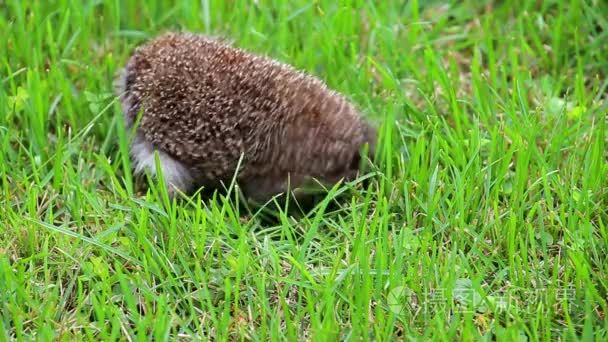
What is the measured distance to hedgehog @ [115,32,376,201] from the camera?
4523 millimetres

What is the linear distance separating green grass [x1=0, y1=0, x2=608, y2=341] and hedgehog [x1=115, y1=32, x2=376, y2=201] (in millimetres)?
142

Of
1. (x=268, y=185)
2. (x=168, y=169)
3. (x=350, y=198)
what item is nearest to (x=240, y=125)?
(x=268, y=185)

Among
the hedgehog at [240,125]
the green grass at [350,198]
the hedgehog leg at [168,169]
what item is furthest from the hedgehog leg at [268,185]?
the hedgehog leg at [168,169]

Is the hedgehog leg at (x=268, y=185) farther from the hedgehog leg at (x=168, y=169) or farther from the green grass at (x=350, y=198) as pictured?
the hedgehog leg at (x=168, y=169)

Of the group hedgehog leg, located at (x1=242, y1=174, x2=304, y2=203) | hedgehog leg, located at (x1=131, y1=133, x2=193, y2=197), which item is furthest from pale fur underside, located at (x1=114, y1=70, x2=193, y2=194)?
Answer: hedgehog leg, located at (x1=242, y1=174, x2=304, y2=203)

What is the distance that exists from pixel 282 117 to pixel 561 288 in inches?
59.0

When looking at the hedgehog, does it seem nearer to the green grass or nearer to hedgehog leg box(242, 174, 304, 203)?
hedgehog leg box(242, 174, 304, 203)

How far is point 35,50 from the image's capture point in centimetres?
526

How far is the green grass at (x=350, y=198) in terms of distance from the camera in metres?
3.92

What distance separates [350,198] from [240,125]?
2.18ft

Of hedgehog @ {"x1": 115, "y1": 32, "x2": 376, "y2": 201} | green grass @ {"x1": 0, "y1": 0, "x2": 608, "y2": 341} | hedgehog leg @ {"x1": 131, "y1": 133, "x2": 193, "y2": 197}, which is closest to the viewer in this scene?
green grass @ {"x1": 0, "y1": 0, "x2": 608, "y2": 341}

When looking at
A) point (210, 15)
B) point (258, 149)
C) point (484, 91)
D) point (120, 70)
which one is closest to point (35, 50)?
point (120, 70)

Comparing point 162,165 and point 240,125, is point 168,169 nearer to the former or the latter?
point 162,165

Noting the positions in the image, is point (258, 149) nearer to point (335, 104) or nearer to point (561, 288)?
point (335, 104)
